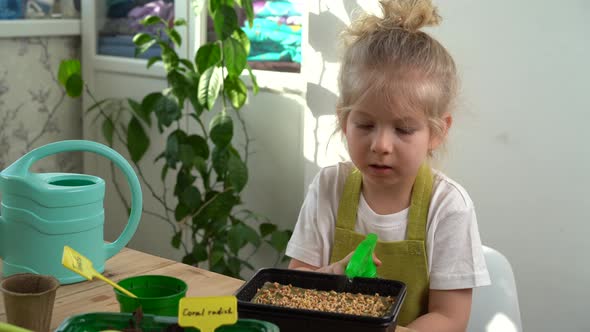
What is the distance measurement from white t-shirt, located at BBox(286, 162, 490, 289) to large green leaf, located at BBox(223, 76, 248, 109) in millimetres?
999

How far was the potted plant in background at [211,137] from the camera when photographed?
2555 millimetres

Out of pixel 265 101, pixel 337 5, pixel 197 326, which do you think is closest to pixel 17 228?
pixel 197 326

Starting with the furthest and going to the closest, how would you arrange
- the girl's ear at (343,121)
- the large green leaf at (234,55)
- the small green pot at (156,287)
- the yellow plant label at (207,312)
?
the large green leaf at (234,55) → the girl's ear at (343,121) → the small green pot at (156,287) → the yellow plant label at (207,312)

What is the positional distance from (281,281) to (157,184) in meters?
2.02

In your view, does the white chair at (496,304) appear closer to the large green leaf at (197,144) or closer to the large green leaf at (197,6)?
the large green leaf at (197,144)

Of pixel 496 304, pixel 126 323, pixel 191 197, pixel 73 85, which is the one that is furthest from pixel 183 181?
pixel 126 323

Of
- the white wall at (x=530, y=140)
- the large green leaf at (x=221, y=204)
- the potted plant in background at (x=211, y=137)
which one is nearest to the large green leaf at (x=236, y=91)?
the potted plant in background at (x=211, y=137)

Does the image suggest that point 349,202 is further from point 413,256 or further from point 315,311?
point 315,311

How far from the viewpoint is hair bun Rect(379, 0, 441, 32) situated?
1535 millimetres

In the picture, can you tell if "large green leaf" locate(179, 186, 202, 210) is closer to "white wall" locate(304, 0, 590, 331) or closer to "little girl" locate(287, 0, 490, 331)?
"white wall" locate(304, 0, 590, 331)

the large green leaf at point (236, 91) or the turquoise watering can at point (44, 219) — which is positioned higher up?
the large green leaf at point (236, 91)

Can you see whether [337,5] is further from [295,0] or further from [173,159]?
[173,159]

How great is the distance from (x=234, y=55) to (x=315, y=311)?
1.58 m

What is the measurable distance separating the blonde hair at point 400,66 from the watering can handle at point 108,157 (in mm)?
423
